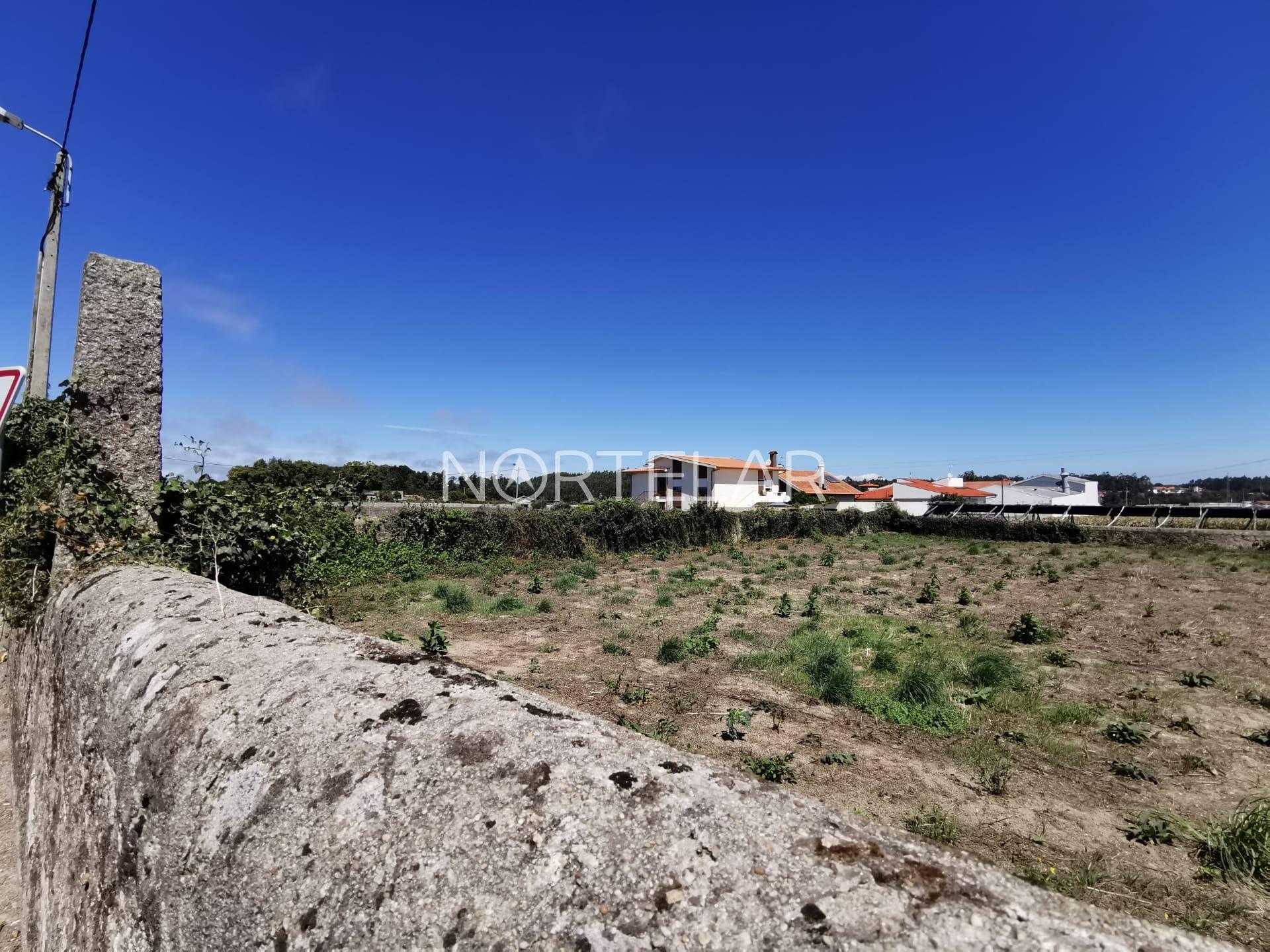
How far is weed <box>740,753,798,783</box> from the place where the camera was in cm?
487

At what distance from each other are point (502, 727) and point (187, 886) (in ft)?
2.91

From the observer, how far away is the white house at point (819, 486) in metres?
48.2

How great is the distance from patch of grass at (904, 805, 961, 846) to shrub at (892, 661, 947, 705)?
2.63m

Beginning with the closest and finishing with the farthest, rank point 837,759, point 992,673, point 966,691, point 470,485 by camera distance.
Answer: point 837,759
point 966,691
point 992,673
point 470,485

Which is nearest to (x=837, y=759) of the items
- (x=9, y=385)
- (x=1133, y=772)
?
(x=1133, y=772)

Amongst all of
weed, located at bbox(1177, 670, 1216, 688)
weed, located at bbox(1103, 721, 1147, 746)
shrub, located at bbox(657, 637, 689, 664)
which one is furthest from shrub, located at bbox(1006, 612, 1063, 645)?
shrub, located at bbox(657, 637, 689, 664)

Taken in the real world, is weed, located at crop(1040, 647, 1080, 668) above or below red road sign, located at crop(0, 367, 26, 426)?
below

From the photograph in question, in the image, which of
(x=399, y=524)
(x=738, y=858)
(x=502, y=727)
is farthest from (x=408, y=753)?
(x=399, y=524)

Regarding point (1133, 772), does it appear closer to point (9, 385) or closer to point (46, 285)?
point (9, 385)

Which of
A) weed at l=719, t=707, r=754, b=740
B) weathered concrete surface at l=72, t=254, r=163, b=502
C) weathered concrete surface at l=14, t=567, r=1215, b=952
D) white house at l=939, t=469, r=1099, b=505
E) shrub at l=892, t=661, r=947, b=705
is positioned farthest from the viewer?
white house at l=939, t=469, r=1099, b=505

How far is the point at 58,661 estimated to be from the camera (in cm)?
290

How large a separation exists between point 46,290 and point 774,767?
10834 millimetres

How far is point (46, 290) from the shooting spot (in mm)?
7848

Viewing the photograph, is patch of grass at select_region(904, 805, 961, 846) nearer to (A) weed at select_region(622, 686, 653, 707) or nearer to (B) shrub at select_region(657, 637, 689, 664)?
(A) weed at select_region(622, 686, 653, 707)
